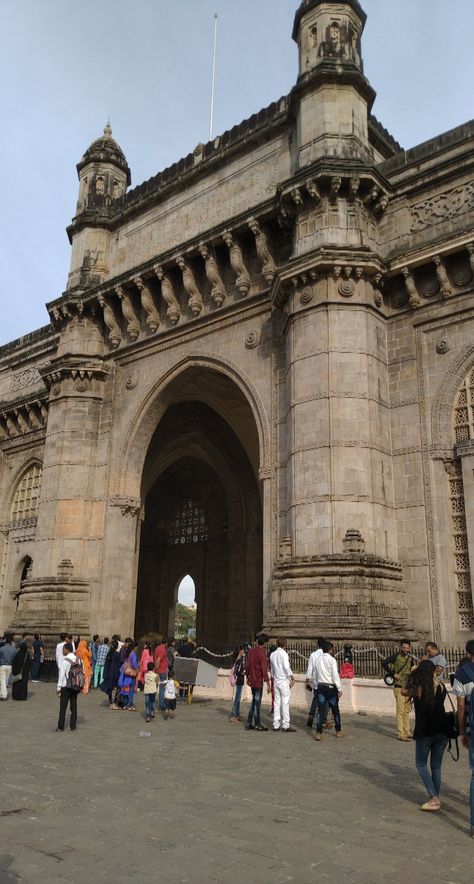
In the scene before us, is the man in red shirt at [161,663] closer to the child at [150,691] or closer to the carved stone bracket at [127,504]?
the child at [150,691]

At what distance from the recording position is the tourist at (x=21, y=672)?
47.0ft

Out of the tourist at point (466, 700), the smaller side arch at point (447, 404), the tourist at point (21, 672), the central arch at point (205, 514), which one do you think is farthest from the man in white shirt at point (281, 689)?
the central arch at point (205, 514)

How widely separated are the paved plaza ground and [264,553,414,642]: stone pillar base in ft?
11.2

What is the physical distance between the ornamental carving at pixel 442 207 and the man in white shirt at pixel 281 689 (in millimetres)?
10716

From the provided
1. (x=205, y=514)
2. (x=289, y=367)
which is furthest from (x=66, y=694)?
(x=205, y=514)

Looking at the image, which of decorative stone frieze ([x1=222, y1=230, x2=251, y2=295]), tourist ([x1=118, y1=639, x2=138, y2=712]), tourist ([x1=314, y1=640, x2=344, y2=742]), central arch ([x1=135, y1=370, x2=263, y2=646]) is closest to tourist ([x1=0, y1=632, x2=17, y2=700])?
tourist ([x1=118, y1=639, x2=138, y2=712])

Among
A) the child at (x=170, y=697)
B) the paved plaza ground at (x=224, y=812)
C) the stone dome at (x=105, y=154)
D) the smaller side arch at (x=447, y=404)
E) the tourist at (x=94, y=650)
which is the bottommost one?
the paved plaza ground at (x=224, y=812)

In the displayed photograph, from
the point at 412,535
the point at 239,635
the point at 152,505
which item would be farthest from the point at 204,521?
the point at 412,535

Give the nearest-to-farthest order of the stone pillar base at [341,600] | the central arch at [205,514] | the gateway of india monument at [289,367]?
1. the stone pillar base at [341,600]
2. the gateway of india monument at [289,367]
3. the central arch at [205,514]

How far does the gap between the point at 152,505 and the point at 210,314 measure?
14.2m

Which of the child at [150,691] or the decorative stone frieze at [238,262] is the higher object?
the decorative stone frieze at [238,262]

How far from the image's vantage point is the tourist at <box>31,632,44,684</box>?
18172 mm

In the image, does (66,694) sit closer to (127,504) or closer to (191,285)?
(127,504)

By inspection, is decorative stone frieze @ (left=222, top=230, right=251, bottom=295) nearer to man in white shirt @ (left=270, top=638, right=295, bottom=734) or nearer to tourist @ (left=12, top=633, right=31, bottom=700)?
tourist @ (left=12, top=633, right=31, bottom=700)
